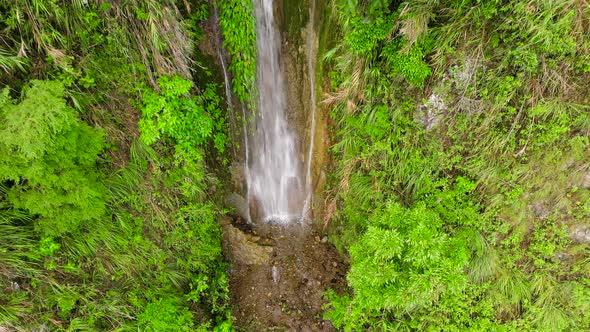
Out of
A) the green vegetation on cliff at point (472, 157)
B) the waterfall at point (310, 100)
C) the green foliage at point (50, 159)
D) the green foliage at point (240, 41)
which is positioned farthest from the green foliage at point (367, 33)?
the green foliage at point (50, 159)

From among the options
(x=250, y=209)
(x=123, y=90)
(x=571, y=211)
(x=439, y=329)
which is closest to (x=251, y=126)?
(x=250, y=209)

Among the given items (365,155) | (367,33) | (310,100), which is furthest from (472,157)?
(310,100)

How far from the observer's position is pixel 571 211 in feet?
11.6

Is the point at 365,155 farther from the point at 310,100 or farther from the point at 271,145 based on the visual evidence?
the point at 271,145

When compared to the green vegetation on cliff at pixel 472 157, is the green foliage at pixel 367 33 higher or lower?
higher

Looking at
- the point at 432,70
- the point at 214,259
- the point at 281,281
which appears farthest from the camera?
the point at 281,281

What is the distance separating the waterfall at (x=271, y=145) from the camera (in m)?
5.16

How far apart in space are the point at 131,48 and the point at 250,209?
3.70 meters

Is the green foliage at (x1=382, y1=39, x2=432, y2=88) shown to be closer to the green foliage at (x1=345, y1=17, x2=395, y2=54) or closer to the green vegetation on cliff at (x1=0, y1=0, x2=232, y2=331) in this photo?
the green foliage at (x1=345, y1=17, x2=395, y2=54)

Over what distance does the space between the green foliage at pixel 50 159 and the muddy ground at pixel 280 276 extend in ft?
9.07

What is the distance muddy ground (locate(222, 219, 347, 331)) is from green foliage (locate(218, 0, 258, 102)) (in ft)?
8.84

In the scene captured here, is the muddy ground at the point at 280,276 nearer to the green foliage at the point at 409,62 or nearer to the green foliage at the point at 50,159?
the green foliage at the point at 50,159

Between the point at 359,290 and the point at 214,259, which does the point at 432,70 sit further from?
the point at 214,259

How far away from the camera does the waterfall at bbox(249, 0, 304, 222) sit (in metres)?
5.16
